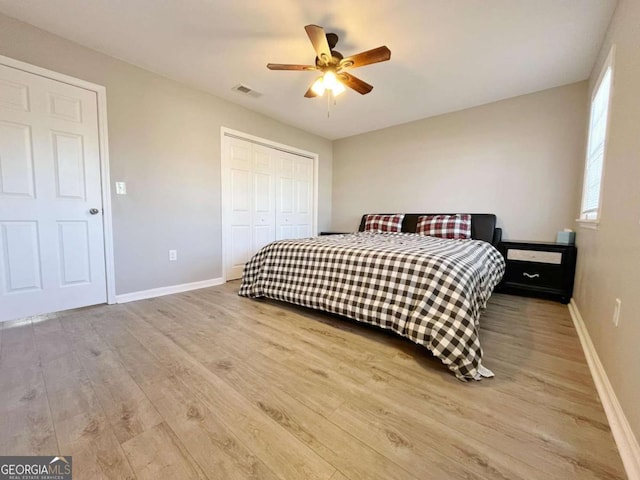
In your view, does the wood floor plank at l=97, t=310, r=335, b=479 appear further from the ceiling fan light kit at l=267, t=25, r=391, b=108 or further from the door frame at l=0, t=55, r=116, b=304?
the ceiling fan light kit at l=267, t=25, r=391, b=108

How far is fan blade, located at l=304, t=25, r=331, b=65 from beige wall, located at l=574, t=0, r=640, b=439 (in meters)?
1.65

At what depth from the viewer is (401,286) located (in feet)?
5.63

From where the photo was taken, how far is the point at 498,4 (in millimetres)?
1757

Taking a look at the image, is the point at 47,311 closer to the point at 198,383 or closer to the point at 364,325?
the point at 198,383

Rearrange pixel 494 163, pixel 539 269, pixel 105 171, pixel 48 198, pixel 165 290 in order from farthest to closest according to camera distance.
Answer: pixel 494 163 → pixel 165 290 → pixel 539 269 → pixel 105 171 → pixel 48 198

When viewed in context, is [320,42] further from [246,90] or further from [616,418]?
[616,418]

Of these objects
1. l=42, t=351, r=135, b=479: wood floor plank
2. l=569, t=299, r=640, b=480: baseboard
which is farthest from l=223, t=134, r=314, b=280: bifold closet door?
l=569, t=299, r=640, b=480: baseboard

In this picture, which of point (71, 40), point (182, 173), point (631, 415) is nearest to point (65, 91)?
point (71, 40)

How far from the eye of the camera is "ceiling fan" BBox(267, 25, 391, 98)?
70.9 inches

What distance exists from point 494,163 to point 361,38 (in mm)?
2287

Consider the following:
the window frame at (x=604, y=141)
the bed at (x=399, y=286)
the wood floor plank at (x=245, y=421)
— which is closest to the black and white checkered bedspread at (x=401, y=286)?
the bed at (x=399, y=286)

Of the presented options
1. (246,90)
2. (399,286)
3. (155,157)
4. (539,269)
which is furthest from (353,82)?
(539,269)

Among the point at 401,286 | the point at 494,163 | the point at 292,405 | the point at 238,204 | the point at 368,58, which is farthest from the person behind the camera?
the point at 238,204

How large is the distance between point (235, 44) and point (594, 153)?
10.4 feet
